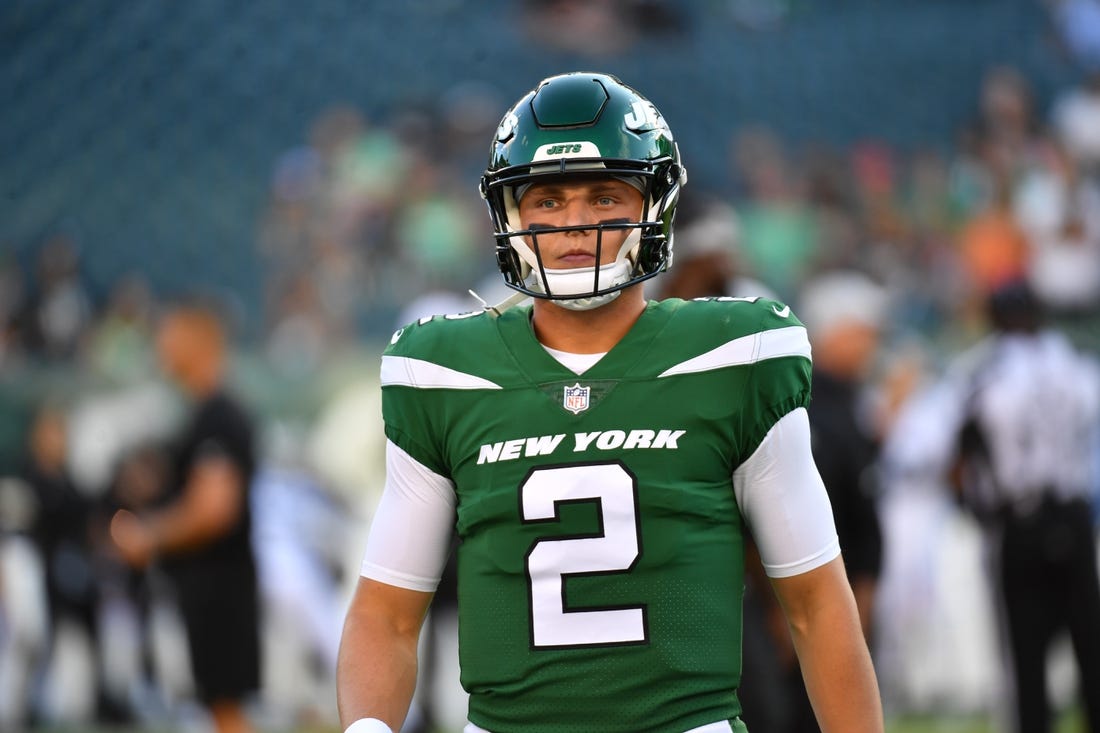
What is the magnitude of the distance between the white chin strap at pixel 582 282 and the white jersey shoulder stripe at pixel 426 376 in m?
0.15

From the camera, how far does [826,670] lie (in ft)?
6.96

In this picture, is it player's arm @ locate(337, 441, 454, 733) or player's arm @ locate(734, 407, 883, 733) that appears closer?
player's arm @ locate(734, 407, 883, 733)

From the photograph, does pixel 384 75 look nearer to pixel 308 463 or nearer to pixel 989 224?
pixel 308 463

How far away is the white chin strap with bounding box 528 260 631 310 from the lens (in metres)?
2.14

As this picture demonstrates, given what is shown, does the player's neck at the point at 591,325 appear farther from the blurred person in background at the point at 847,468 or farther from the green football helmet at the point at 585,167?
the blurred person in background at the point at 847,468

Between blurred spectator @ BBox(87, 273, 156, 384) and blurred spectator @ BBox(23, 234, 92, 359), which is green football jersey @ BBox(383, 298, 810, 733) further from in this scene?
blurred spectator @ BBox(23, 234, 92, 359)

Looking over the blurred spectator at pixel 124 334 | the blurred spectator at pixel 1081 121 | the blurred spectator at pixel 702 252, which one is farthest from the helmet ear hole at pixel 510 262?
the blurred spectator at pixel 1081 121

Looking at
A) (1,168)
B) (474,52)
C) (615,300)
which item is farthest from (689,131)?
(615,300)

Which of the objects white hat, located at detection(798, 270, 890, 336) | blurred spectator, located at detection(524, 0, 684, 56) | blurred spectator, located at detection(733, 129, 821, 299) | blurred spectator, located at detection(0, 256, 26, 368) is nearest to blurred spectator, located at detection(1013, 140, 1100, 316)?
blurred spectator, located at detection(733, 129, 821, 299)

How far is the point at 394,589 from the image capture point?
226cm

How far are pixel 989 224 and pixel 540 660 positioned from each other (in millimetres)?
7497

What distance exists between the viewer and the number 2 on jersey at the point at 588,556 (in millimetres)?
2045

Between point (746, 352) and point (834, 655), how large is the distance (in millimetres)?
413

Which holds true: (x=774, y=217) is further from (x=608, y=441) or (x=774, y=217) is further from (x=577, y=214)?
(x=608, y=441)
